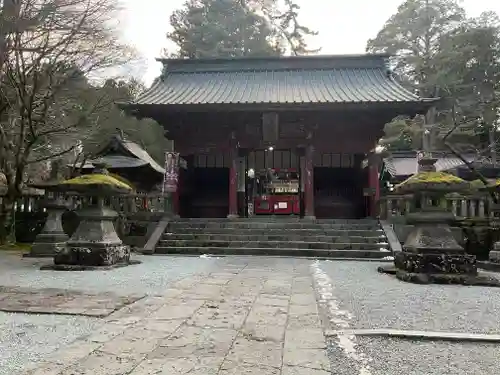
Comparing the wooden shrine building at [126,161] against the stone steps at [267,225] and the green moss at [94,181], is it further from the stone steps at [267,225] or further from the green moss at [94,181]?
the green moss at [94,181]

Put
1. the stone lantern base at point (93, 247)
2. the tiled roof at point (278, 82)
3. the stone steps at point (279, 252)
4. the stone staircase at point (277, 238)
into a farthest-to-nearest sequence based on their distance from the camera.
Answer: the tiled roof at point (278, 82), the stone staircase at point (277, 238), the stone steps at point (279, 252), the stone lantern base at point (93, 247)

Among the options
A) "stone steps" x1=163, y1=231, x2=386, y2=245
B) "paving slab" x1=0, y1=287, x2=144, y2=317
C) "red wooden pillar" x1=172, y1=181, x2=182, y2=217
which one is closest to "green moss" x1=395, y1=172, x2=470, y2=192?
Result: "stone steps" x1=163, y1=231, x2=386, y2=245

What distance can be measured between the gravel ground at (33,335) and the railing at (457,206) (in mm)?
7621

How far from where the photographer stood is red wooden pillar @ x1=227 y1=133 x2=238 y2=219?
508 inches

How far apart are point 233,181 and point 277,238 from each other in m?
3.13

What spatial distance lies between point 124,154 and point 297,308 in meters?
17.3

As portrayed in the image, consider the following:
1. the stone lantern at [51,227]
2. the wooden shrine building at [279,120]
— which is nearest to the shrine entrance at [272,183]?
the wooden shrine building at [279,120]

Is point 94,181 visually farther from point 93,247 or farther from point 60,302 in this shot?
point 60,302

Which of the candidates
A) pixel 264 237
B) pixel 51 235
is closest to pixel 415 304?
pixel 264 237

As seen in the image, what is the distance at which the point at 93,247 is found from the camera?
743 cm

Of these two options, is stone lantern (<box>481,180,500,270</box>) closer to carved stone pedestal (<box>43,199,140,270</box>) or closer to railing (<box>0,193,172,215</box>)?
carved stone pedestal (<box>43,199,140,270</box>)

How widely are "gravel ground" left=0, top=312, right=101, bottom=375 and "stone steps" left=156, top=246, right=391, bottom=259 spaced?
6.44m

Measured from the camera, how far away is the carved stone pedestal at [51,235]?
9555 mm

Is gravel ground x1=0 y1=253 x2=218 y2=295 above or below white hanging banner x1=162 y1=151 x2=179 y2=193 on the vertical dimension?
below
